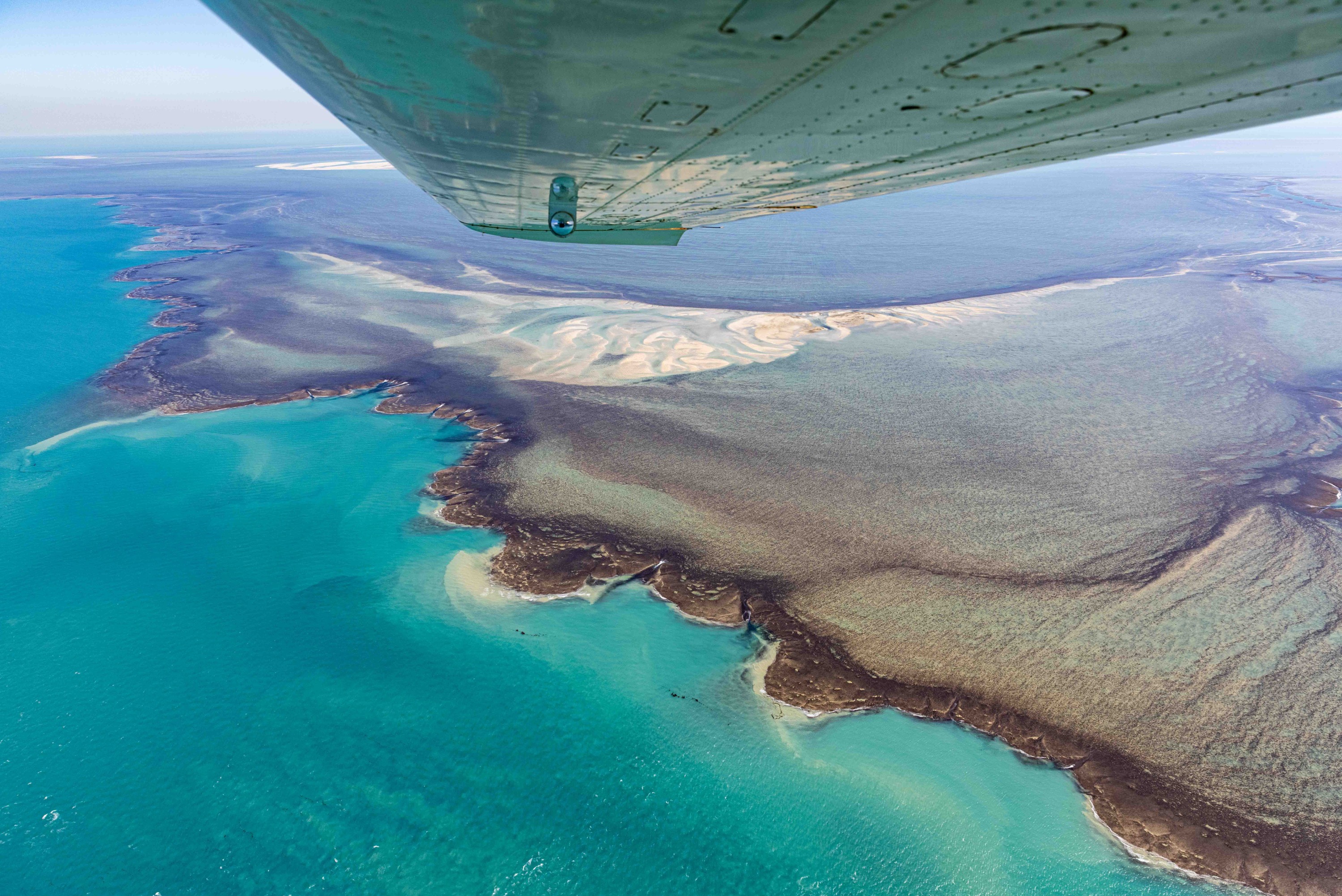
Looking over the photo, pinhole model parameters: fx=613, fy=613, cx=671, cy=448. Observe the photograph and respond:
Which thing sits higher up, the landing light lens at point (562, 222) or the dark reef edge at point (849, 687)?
the landing light lens at point (562, 222)

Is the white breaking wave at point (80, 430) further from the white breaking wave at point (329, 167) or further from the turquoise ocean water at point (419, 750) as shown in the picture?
the white breaking wave at point (329, 167)

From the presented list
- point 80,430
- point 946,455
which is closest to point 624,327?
point 946,455

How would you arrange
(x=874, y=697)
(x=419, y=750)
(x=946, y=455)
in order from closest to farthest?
1. (x=419, y=750)
2. (x=874, y=697)
3. (x=946, y=455)

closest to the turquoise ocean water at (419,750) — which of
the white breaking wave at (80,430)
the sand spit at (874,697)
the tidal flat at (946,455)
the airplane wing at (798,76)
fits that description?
the sand spit at (874,697)

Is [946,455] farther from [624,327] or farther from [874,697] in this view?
[624,327]

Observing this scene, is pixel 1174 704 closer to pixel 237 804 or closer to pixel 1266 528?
pixel 1266 528

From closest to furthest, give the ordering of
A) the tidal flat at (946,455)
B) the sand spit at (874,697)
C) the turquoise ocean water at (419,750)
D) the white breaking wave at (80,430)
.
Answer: the turquoise ocean water at (419,750) < the sand spit at (874,697) < the tidal flat at (946,455) < the white breaking wave at (80,430)

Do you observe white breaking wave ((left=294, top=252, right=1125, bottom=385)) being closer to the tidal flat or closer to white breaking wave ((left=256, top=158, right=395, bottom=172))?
the tidal flat
